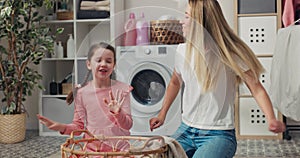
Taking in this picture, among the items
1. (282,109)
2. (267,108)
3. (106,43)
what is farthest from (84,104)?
(282,109)

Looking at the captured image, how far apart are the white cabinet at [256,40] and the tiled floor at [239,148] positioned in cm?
15

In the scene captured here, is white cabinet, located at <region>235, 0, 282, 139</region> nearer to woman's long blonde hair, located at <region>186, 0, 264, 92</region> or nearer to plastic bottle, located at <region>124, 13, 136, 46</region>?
woman's long blonde hair, located at <region>186, 0, 264, 92</region>

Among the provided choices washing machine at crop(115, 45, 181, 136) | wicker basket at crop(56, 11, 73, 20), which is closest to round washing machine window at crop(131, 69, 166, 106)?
washing machine at crop(115, 45, 181, 136)

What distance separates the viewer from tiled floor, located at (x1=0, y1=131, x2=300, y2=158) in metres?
2.86

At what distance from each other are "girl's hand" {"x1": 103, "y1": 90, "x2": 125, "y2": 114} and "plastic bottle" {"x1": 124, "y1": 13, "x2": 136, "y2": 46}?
0.51 ft

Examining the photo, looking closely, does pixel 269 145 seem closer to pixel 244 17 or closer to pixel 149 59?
pixel 244 17

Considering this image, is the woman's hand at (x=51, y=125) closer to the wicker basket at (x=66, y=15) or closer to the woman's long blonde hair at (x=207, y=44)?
the woman's long blonde hair at (x=207, y=44)

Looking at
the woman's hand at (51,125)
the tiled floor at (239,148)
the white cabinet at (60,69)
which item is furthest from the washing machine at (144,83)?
the white cabinet at (60,69)

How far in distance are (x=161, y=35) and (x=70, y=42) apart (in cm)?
269

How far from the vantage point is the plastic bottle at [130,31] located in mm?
1091

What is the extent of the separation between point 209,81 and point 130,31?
26 cm

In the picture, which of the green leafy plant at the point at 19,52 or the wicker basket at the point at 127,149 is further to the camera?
the green leafy plant at the point at 19,52

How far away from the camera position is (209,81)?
1202 millimetres

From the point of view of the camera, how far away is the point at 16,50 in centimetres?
345
